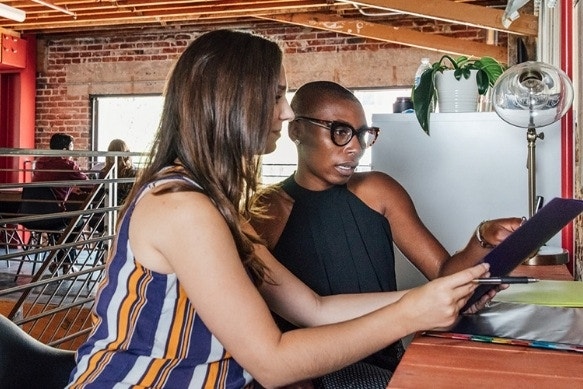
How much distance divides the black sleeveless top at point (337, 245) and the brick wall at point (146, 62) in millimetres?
5808

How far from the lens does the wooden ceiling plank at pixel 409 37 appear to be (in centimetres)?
583

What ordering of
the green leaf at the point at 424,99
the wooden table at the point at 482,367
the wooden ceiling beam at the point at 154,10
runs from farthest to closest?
the wooden ceiling beam at the point at 154,10, the green leaf at the point at 424,99, the wooden table at the point at 482,367

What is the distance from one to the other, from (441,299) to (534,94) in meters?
1.16

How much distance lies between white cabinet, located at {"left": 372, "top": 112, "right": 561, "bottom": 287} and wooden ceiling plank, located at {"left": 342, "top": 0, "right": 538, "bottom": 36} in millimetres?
1920

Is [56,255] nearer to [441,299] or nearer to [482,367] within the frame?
[441,299]

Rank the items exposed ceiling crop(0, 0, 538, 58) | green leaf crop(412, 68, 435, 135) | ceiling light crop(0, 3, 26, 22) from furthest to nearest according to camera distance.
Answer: ceiling light crop(0, 3, 26, 22) < exposed ceiling crop(0, 0, 538, 58) < green leaf crop(412, 68, 435, 135)

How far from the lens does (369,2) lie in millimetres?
4496

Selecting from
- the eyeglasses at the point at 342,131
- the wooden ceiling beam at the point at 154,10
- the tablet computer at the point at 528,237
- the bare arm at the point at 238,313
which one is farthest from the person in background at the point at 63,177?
the tablet computer at the point at 528,237

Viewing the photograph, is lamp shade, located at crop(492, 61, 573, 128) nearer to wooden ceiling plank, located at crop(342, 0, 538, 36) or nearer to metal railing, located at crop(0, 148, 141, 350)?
metal railing, located at crop(0, 148, 141, 350)

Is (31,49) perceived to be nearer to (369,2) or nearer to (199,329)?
(369,2)

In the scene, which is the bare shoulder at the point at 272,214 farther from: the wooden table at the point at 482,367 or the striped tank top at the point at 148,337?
the wooden table at the point at 482,367

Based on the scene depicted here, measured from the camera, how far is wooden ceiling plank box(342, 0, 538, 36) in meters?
4.14

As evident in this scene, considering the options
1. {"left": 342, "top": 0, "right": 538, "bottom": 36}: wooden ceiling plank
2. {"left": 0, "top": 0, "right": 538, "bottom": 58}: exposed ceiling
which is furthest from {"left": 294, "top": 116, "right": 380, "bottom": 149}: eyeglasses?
{"left": 0, "top": 0, "right": 538, "bottom": 58}: exposed ceiling

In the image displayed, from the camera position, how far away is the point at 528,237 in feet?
3.33
